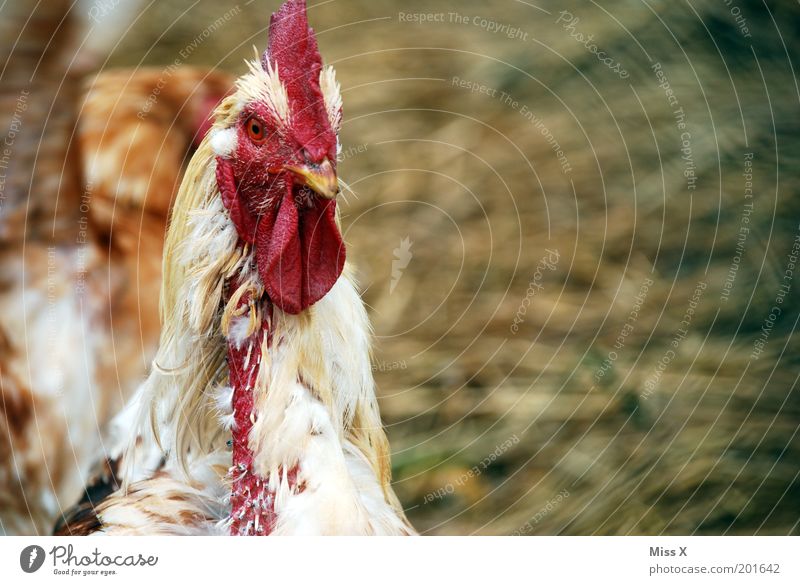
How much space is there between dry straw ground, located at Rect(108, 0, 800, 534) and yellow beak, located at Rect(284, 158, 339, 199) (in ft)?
2.85

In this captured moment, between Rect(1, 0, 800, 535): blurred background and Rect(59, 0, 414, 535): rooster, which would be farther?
Rect(1, 0, 800, 535): blurred background

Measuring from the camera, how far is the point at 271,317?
1.45 m

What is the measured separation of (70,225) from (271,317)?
2.80ft

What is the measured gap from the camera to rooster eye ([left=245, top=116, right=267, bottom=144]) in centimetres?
138

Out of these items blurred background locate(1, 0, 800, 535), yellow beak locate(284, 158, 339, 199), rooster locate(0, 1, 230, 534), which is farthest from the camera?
blurred background locate(1, 0, 800, 535)

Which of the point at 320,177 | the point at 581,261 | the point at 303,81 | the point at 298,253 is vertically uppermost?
the point at 303,81

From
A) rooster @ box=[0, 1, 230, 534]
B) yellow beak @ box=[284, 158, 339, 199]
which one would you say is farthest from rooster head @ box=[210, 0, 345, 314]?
rooster @ box=[0, 1, 230, 534]

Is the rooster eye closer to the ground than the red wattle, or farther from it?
farther from it

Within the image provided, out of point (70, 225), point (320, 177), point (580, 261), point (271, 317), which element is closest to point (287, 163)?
point (320, 177)

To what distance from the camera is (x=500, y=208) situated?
2225 millimetres

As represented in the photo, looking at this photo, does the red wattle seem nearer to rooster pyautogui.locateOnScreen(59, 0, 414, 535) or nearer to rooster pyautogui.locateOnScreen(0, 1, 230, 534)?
rooster pyautogui.locateOnScreen(59, 0, 414, 535)

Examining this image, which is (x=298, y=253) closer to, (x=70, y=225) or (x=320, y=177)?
(x=320, y=177)

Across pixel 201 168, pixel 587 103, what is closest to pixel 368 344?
pixel 201 168
